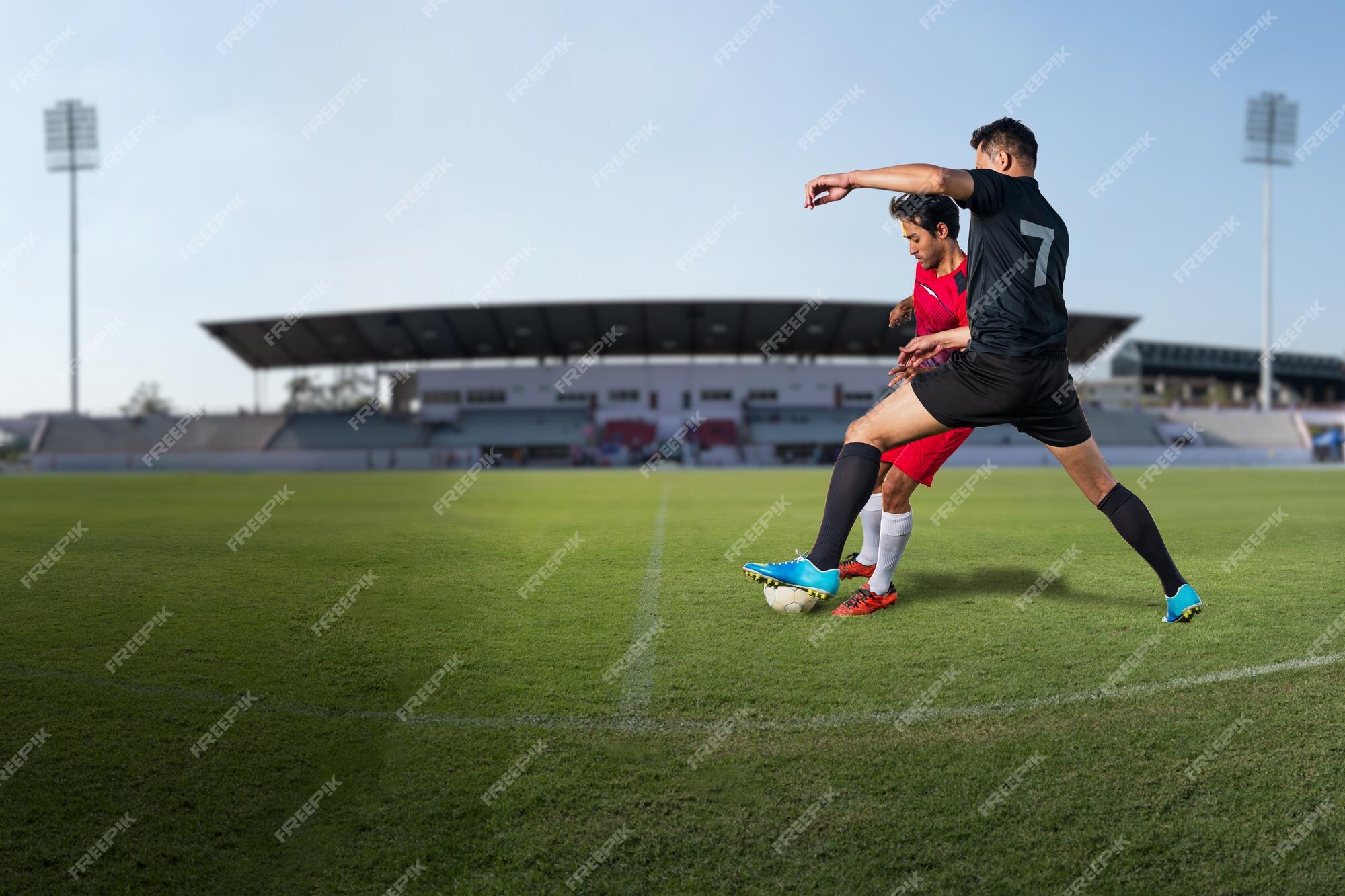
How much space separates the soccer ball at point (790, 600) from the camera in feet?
14.3

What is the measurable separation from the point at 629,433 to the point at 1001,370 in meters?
51.5

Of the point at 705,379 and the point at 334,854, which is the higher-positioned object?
the point at 334,854

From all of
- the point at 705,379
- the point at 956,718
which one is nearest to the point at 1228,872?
the point at 956,718

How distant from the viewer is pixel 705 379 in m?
58.3

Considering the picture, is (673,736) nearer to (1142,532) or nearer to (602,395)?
(1142,532)

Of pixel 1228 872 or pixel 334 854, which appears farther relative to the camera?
pixel 334 854

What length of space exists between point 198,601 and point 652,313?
49.7 metres

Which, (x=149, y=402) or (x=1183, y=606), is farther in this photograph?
(x=149, y=402)

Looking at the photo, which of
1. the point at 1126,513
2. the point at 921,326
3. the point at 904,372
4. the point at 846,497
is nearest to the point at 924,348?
the point at 904,372

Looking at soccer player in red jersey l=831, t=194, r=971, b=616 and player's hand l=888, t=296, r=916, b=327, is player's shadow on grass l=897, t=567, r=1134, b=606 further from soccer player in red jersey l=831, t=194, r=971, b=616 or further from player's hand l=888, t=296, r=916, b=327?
player's hand l=888, t=296, r=916, b=327

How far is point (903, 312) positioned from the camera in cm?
527

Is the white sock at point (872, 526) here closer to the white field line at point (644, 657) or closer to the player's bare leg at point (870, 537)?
the player's bare leg at point (870, 537)

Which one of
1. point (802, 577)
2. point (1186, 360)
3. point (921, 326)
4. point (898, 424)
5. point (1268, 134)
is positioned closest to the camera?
point (898, 424)

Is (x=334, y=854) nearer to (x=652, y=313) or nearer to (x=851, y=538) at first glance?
(x=851, y=538)
